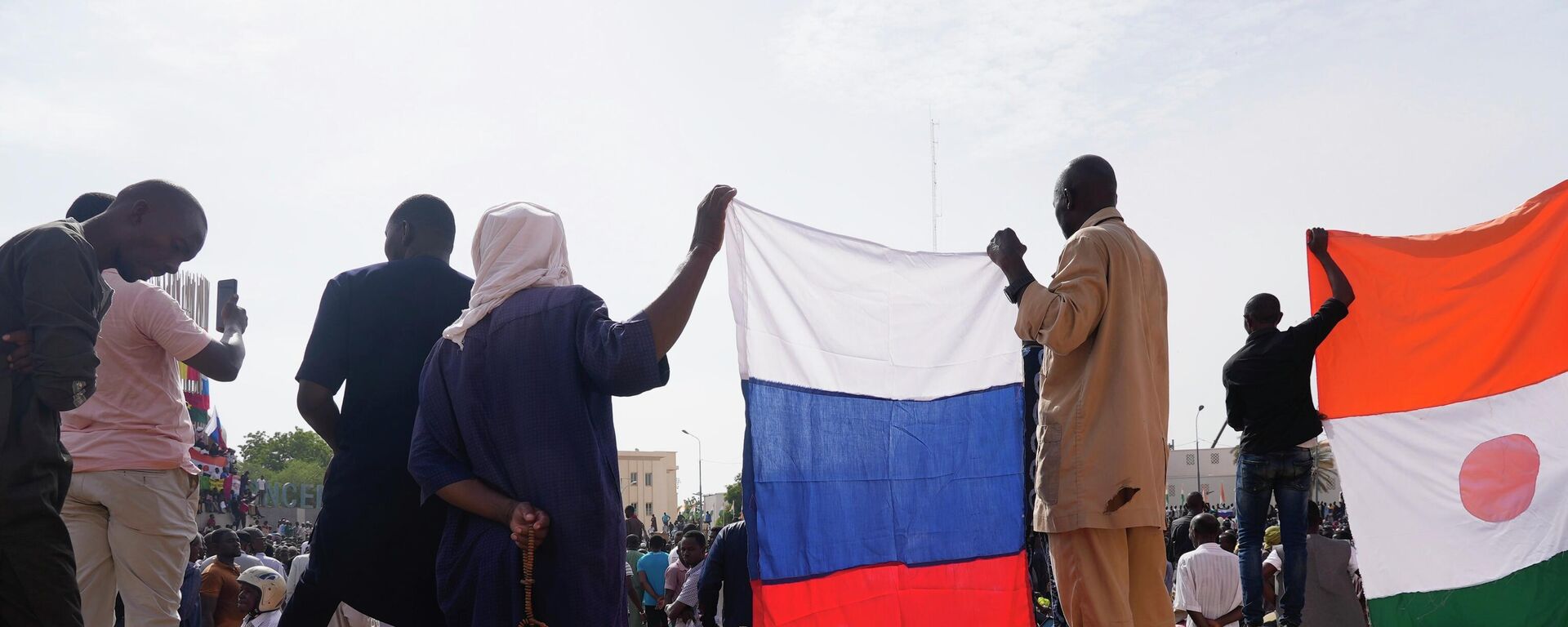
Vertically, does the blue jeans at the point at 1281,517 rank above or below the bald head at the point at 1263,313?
below

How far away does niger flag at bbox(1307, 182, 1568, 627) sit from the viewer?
5.78 meters

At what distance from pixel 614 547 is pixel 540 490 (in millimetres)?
262

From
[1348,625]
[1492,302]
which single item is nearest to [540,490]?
[1492,302]

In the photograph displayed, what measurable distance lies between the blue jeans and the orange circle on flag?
2.48ft

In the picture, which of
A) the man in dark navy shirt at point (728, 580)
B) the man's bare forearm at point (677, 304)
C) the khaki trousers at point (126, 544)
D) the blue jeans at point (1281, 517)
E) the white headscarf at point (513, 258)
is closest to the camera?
the man's bare forearm at point (677, 304)

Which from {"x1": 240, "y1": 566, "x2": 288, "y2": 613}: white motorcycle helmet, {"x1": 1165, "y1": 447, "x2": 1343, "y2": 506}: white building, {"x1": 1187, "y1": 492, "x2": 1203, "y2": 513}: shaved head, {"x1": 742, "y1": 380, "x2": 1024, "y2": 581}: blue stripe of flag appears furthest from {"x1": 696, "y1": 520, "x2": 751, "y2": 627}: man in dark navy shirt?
{"x1": 1165, "y1": 447, "x2": 1343, "y2": 506}: white building

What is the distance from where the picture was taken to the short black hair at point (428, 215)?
4.57 meters

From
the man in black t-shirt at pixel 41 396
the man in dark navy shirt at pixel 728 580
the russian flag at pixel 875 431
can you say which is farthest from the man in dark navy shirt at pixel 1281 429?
the man in black t-shirt at pixel 41 396

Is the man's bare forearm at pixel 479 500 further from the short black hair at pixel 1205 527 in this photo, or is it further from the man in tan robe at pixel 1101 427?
the short black hair at pixel 1205 527

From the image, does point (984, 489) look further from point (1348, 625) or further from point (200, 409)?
point (200, 409)

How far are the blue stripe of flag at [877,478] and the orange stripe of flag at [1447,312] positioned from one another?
189 cm

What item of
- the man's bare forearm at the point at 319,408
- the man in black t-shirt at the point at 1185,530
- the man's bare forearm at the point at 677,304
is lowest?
the man in black t-shirt at the point at 1185,530

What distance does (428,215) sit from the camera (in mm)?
4578

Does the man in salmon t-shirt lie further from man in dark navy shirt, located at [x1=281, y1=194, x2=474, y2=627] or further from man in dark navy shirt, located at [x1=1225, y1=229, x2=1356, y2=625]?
man in dark navy shirt, located at [x1=1225, y1=229, x2=1356, y2=625]
